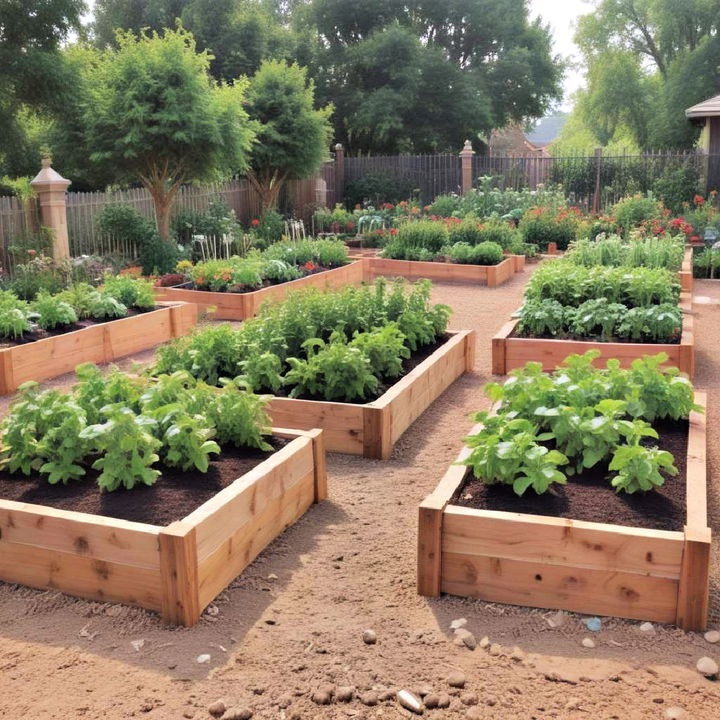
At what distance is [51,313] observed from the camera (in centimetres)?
794

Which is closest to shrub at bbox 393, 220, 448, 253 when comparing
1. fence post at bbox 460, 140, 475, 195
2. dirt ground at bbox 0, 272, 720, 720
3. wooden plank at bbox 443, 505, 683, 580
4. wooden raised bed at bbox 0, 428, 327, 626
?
fence post at bbox 460, 140, 475, 195

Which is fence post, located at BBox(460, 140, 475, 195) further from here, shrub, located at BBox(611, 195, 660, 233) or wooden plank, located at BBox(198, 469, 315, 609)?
wooden plank, located at BBox(198, 469, 315, 609)

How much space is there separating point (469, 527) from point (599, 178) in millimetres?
19717

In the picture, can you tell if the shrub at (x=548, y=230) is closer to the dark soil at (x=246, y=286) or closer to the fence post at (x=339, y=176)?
the dark soil at (x=246, y=286)

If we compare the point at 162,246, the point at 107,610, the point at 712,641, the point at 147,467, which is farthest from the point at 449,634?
the point at 162,246

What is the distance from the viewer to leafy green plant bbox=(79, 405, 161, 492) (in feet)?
12.8

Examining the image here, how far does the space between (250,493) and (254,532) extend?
20cm

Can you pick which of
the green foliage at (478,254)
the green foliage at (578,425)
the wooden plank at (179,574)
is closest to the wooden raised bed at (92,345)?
the green foliage at (578,425)

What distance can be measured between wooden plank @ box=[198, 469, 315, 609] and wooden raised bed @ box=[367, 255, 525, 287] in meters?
9.15

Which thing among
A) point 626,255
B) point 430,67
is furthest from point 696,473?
point 430,67

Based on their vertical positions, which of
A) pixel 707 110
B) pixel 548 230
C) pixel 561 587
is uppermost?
pixel 707 110

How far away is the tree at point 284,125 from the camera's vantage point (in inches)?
706

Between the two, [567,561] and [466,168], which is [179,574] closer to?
[567,561]

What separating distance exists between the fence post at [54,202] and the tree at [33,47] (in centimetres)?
456
